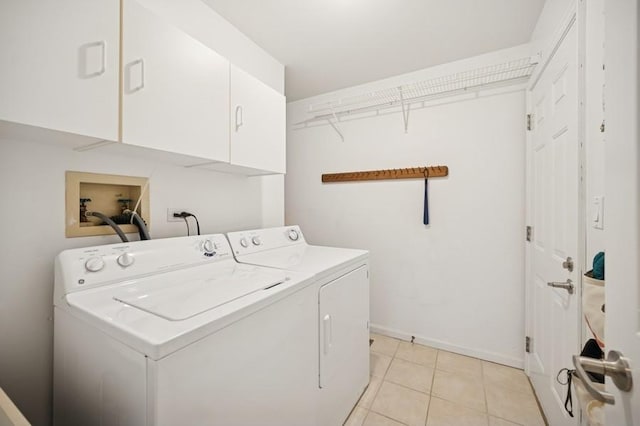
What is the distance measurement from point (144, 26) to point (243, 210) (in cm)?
124

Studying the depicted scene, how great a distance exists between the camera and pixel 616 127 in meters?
0.52

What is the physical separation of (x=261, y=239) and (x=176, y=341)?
1159mm

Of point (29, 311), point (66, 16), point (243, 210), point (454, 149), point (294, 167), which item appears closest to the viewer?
point (66, 16)

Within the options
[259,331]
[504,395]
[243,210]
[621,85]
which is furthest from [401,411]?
[621,85]

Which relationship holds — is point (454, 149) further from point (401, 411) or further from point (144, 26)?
point (144, 26)

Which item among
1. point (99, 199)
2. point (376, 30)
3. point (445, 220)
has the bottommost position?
point (445, 220)

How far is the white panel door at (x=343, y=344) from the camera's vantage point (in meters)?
1.39

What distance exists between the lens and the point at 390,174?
262cm

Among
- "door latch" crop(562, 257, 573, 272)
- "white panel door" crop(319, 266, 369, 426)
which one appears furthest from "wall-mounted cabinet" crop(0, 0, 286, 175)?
"door latch" crop(562, 257, 573, 272)

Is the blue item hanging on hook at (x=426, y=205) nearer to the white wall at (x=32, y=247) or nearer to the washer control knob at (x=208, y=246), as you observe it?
the washer control knob at (x=208, y=246)

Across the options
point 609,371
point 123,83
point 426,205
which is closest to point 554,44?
point 426,205

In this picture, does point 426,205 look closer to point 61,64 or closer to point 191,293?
point 191,293

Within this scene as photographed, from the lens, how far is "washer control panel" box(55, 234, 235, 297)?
999mm

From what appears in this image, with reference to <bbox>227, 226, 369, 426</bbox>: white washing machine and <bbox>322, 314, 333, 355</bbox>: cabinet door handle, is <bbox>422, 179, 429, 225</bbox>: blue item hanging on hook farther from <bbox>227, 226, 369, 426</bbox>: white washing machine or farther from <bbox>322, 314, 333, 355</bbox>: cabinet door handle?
<bbox>322, 314, 333, 355</bbox>: cabinet door handle
